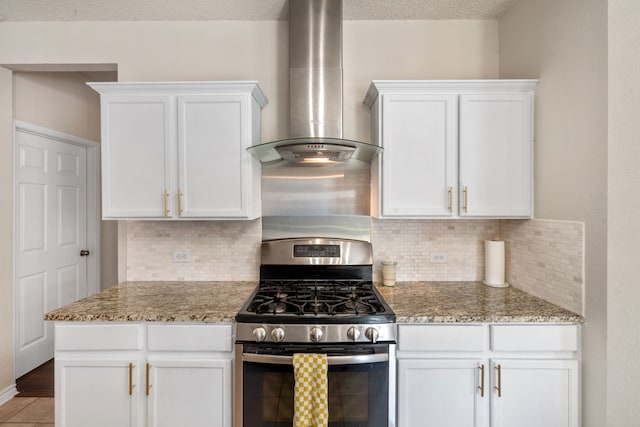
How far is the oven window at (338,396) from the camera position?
1.64 m

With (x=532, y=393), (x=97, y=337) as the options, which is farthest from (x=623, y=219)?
(x=97, y=337)

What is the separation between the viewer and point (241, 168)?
2098 millimetres

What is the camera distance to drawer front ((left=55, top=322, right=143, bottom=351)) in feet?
5.67

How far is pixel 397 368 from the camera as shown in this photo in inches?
68.1

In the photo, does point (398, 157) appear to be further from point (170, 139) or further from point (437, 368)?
point (170, 139)

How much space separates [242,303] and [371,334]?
2.42 ft

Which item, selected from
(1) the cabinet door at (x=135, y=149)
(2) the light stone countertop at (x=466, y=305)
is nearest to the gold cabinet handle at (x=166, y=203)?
(1) the cabinet door at (x=135, y=149)

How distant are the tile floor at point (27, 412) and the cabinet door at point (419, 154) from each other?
285 centimetres

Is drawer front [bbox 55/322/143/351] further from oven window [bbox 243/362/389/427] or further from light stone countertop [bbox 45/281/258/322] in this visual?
oven window [bbox 243/362/389/427]

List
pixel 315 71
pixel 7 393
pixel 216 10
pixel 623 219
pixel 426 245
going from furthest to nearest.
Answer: pixel 7 393, pixel 426 245, pixel 216 10, pixel 315 71, pixel 623 219

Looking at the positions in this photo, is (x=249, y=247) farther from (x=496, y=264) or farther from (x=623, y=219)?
(x=623, y=219)

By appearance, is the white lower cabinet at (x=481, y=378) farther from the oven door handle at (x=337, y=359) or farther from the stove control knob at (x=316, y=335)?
the stove control knob at (x=316, y=335)

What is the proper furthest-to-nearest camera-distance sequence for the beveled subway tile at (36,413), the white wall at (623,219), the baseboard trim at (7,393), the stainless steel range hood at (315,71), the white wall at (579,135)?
the baseboard trim at (7,393)
the beveled subway tile at (36,413)
the stainless steel range hood at (315,71)
the white wall at (579,135)
the white wall at (623,219)

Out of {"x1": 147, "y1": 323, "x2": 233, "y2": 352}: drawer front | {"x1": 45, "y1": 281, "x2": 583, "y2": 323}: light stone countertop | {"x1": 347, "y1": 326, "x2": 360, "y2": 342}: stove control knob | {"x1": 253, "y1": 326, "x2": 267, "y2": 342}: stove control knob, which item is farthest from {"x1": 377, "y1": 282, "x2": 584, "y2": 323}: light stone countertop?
{"x1": 147, "y1": 323, "x2": 233, "y2": 352}: drawer front
